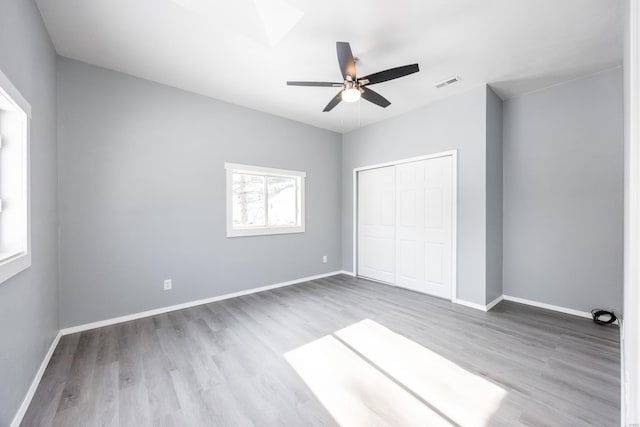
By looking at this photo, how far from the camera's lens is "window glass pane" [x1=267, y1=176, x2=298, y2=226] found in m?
4.25

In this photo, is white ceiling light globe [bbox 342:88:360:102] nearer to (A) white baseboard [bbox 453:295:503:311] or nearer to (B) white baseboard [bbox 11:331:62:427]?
(A) white baseboard [bbox 453:295:503:311]

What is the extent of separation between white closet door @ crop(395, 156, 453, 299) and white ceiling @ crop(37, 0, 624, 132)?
1.23 meters

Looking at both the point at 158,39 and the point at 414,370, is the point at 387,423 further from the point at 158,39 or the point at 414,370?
the point at 158,39

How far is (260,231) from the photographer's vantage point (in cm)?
399

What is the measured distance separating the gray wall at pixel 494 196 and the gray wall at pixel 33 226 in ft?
14.2

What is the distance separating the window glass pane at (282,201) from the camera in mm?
4250

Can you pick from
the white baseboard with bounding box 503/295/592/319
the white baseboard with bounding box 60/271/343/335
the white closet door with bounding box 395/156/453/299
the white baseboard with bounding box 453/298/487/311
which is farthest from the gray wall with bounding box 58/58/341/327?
the white baseboard with bounding box 503/295/592/319

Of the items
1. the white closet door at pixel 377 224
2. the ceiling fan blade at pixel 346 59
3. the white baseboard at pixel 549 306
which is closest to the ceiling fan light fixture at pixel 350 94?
the ceiling fan blade at pixel 346 59

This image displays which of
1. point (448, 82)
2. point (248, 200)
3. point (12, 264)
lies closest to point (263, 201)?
point (248, 200)

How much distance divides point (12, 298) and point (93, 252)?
1.38 m

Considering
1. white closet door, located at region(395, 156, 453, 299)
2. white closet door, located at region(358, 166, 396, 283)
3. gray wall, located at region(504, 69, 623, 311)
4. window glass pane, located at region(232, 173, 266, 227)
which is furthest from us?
white closet door, located at region(358, 166, 396, 283)

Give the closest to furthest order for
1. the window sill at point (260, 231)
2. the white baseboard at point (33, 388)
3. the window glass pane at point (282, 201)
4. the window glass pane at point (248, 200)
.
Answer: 1. the white baseboard at point (33, 388)
2. the window sill at point (260, 231)
3. the window glass pane at point (248, 200)
4. the window glass pane at point (282, 201)

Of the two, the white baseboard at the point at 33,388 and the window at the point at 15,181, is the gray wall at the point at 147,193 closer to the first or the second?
the white baseboard at the point at 33,388

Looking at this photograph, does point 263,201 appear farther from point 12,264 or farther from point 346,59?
point 12,264
